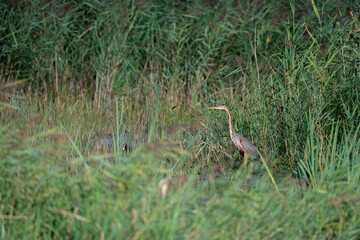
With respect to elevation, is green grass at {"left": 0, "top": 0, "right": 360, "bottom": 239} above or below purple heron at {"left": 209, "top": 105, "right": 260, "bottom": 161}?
above

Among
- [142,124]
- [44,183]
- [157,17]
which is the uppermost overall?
[157,17]

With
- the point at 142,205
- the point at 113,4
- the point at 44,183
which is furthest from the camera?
the point at 113,4

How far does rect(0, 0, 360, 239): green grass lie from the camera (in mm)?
2588

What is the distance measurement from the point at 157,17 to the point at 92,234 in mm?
6068

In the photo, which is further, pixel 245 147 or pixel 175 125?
pixel 175 125

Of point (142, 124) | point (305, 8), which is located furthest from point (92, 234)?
point (305, 8)

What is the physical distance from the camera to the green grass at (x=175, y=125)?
2588 millimetres

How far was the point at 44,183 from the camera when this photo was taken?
2.66 meters

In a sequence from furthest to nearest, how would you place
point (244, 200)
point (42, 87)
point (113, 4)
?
point (113, 4) < point (42, 87) < point (244, 200)

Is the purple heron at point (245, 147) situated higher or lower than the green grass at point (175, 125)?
lower

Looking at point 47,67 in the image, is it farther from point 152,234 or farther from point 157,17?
point 152,234

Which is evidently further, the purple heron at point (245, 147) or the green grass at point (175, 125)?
the purple heron at point (245, 147)

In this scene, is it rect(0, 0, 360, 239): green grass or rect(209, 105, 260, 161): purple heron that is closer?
rect(0, 0, 360, 239): green grass

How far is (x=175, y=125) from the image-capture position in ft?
19.8
